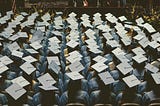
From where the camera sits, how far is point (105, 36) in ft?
24.4

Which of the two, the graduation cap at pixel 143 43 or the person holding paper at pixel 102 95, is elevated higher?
the graduation cap at pixel 143 43

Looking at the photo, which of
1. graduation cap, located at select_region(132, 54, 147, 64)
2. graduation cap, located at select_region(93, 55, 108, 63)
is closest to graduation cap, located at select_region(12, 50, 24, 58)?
graduation cap, located at select_region(93, 55, 108, 63)

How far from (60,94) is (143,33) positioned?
10.6ft

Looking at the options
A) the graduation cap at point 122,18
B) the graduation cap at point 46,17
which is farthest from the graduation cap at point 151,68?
the graduation cap at point 46,17

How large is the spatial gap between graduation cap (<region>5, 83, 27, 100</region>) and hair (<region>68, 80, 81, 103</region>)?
0.76 metres

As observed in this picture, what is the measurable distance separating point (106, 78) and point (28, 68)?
136 cm

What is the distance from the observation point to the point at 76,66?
579 centimetres

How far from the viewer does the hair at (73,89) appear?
17.3 ft

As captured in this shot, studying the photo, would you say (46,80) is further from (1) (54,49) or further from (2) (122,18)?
(2) (122,18)

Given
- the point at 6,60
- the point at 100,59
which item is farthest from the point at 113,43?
the point at 6,60

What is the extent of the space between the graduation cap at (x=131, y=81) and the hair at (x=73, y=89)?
0.78 metres

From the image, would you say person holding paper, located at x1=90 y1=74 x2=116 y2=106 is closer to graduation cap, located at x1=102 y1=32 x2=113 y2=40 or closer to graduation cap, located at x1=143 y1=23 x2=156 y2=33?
graduation cap, located at x1=102 y1=32 x2=113 y2=40

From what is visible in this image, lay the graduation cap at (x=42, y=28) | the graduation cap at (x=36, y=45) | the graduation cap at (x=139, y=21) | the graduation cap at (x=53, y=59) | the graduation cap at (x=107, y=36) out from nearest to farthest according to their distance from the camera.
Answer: the graduation cap at (x=53, y=59), the graduation cap at (x=36, y=45), the graduation cap at (x=107, y=36), the graduation cap at (x=42, y=28), the graduation cap at (x=139, y=21)

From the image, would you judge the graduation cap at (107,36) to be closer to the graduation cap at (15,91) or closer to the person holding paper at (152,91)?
the person holding paper at (152,91)
